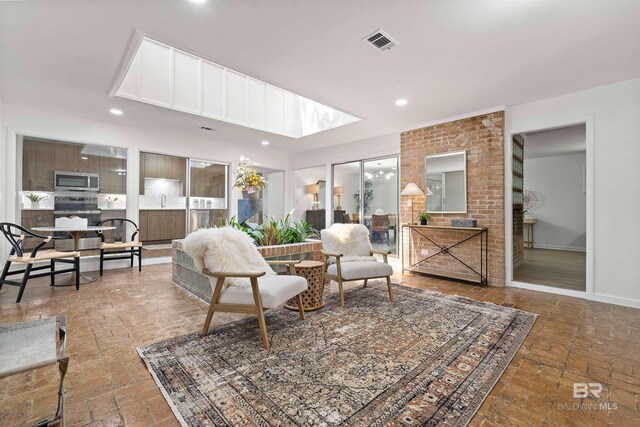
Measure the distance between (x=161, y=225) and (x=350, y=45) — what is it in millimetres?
6555

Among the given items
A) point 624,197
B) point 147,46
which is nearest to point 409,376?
point 624,197

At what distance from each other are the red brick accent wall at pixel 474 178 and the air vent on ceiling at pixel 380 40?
256 centimetres

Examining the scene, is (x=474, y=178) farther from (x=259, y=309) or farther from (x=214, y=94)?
(x=214, y=94)

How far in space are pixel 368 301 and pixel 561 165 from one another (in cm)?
807

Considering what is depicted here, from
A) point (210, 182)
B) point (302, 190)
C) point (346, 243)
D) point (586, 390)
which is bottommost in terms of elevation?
point (586, 390)

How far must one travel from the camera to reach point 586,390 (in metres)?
1.79

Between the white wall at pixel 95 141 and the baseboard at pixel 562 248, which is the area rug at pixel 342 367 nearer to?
the white wall at pixel 95 141

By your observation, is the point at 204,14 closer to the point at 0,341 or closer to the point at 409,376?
the point at 0,341

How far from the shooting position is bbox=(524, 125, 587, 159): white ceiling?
5590 millimetres

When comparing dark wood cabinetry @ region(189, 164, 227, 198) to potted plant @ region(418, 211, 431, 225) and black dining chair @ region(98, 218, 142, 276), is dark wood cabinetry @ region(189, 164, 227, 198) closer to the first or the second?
black dining chair @ region(98, 218, 142, 276)

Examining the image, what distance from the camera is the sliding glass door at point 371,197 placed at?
596 cm

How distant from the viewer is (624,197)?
347 cm

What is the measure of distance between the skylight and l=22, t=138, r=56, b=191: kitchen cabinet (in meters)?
2.22

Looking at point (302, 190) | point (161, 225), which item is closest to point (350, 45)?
point (302, 190)
